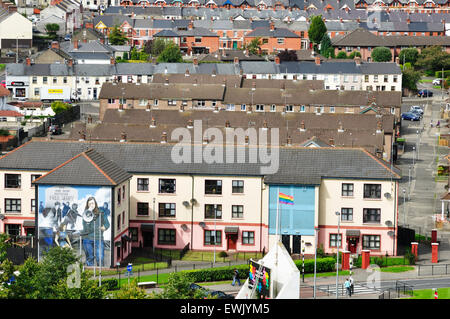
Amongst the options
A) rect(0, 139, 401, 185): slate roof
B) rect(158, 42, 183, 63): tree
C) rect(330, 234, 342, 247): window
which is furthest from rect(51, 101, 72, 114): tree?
rect(330, 234, 342, 247): window

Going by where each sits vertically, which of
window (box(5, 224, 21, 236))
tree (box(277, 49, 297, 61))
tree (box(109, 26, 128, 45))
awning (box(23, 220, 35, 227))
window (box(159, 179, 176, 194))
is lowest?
window (box(5, 224, 21, 236))

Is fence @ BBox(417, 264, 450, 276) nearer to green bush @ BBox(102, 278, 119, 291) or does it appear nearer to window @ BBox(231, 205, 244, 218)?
window @ BBox(231, 205, 244, 218)

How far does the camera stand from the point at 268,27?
605 ft

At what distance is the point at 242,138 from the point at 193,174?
1746 centimetres

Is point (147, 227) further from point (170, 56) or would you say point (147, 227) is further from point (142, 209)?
point (170, 56)

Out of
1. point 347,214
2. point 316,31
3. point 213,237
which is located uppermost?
point 316,31

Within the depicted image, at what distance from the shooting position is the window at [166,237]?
69438 millimetres

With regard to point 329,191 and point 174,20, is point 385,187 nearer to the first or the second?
point 329,191

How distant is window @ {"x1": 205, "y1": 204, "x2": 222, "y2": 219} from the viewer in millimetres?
69338

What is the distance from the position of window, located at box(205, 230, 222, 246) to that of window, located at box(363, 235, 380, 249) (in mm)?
9585

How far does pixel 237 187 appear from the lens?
2734 inches

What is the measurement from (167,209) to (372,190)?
1370 cm

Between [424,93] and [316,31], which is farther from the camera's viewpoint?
[316,31]

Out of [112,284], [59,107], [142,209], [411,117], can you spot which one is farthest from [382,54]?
[112,284]
